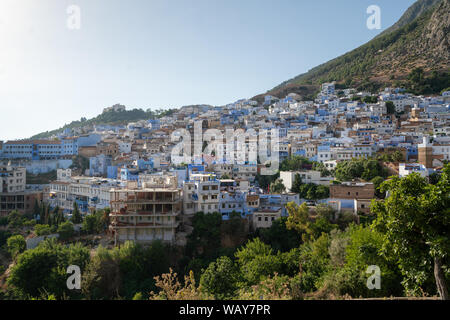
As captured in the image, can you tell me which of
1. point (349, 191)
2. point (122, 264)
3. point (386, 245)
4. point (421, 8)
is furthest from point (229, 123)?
point (421, 8)

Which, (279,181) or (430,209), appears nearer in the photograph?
(430,209)

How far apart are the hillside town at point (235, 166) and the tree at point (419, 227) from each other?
38.7 feet

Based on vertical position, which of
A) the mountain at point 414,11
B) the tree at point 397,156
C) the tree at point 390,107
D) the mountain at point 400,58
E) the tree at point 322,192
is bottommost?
the tree at point 322,192

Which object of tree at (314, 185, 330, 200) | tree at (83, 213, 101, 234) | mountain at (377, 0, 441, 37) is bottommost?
tree at (83, 213, 101, 234)

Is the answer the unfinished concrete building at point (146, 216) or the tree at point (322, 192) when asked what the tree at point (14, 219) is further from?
the tree at point (322, 192)

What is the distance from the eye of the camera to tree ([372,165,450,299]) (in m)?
5.33

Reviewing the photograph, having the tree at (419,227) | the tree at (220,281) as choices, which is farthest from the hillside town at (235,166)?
the tree at (419,227)

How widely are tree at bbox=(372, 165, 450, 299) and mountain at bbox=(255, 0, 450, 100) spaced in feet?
164

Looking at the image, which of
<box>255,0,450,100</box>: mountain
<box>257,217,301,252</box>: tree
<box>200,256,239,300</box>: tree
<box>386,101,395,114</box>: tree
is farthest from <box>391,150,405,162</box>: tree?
<box>255,0,450,100</box>: mountain

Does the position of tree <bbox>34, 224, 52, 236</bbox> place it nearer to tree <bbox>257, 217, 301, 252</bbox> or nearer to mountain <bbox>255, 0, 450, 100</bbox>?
tree <bbox>257, 217, 301, 252</bbox>

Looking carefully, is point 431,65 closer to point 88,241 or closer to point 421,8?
point 421,8

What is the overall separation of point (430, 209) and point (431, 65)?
5796 centimetres

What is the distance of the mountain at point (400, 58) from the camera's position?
5266 centimetres

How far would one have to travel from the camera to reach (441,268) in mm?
5516
